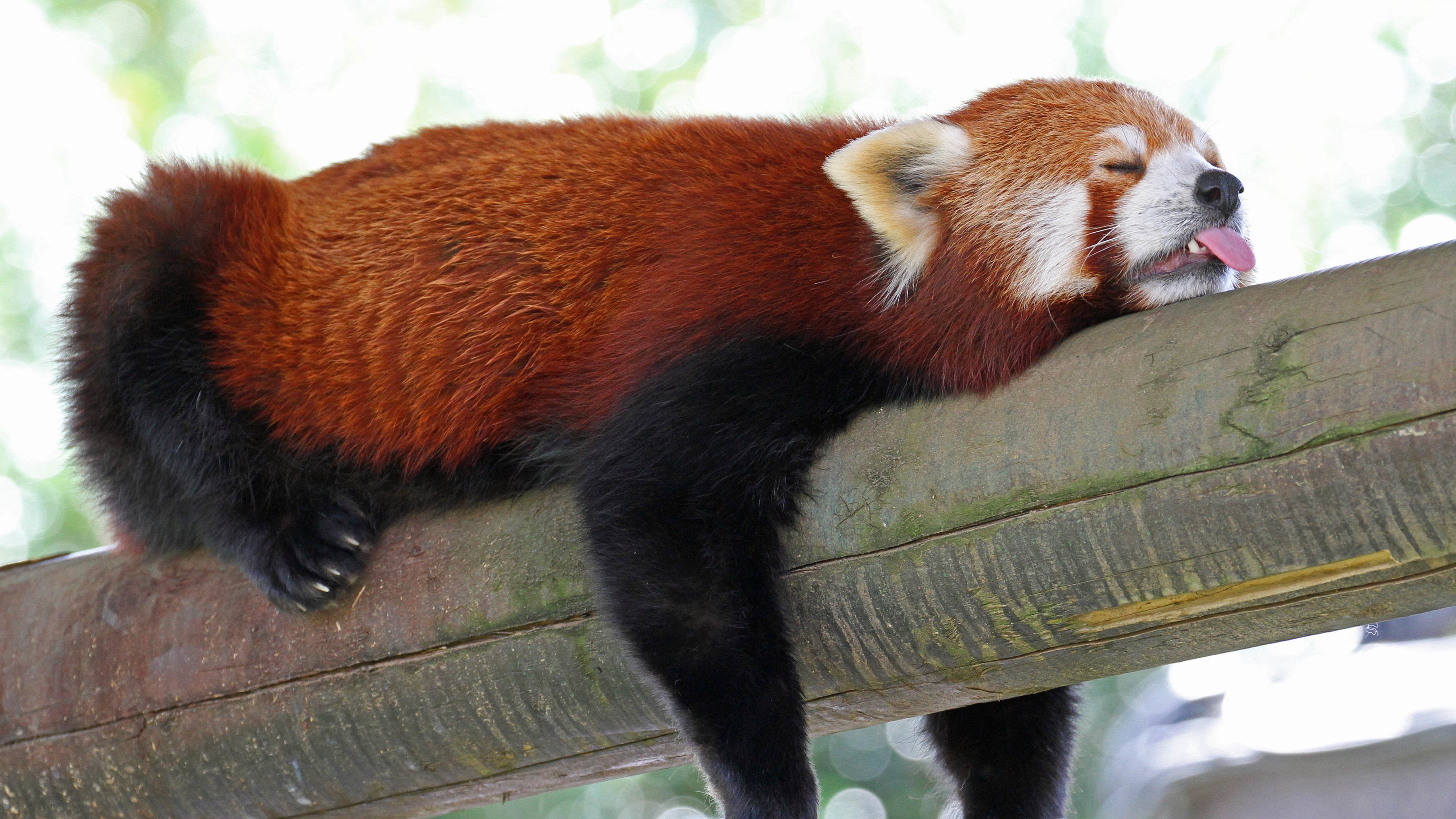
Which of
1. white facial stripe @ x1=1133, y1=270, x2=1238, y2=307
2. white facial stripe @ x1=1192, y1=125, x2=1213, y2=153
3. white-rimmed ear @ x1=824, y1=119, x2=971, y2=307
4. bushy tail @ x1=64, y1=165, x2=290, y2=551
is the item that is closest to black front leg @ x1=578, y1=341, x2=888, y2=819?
white-rimmed ear @ x1=824, y1=119, x2=971, y2=307

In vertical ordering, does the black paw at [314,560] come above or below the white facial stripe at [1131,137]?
below

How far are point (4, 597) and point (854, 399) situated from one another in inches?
80.4

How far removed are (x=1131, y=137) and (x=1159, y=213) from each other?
18cm

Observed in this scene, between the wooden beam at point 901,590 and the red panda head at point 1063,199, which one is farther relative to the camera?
the red panda head at point 1063,199

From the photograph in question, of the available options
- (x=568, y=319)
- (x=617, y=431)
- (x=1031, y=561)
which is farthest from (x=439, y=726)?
(x=1031, y=561)

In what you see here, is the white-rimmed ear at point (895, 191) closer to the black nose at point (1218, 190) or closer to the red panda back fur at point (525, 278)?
the red panda back fur at point (525, 278)

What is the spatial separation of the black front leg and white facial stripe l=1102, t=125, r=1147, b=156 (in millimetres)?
666

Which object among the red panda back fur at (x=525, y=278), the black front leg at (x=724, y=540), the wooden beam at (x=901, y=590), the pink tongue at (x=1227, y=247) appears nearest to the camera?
the wooden beam at (x=901, y=590)

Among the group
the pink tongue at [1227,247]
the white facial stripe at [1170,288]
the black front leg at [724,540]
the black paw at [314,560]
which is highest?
the pink tongue at [1227,247]

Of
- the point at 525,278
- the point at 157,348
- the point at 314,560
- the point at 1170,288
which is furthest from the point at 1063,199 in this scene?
the point at 157,348

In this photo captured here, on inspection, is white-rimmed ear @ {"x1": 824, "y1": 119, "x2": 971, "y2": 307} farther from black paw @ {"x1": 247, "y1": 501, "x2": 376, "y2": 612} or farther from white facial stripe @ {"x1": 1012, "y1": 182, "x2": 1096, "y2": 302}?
black paw @ {"x1": 247, "y1": 501, "x2": 376, "y2": 612}

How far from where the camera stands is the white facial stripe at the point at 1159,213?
2.07 metres

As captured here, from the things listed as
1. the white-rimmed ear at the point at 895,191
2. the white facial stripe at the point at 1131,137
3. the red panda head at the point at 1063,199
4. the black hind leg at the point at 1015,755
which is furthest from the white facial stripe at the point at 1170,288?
the black hind leg at the point at 1015,755

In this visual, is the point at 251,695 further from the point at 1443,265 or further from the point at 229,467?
the point at 1443,265
